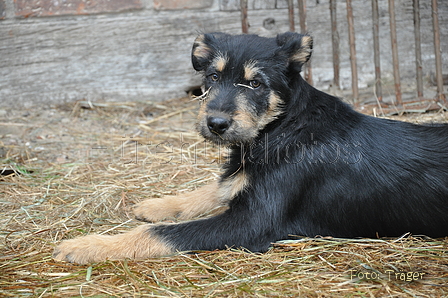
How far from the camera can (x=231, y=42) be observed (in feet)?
14.5

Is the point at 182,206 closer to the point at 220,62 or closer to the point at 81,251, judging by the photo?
the point at 81,251

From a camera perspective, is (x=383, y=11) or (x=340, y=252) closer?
(x=340, y=252)

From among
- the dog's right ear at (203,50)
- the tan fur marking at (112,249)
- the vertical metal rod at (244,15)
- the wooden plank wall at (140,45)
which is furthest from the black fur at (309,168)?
the wooden plank wall at (140,45)

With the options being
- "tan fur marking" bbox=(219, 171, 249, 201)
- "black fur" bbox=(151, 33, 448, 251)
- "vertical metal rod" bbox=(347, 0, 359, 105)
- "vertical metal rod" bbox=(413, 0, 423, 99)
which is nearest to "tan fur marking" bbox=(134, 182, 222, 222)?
"tan fur marking" bbox=(219, 171, 249, 201)

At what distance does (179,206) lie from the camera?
16.2 feet

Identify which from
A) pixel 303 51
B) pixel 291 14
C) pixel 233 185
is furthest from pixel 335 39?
pixel 233 185

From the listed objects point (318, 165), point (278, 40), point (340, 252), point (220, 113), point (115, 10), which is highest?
point (115, 10)

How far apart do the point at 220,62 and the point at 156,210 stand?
176cm

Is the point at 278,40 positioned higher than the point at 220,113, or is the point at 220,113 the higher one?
the point at 278,40

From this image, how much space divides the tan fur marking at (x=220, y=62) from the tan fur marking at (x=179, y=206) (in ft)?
4.39

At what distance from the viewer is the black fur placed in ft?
12.8

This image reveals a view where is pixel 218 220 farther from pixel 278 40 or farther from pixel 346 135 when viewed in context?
pixel 278 40

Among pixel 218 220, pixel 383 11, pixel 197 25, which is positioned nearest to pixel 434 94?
pixel 383 11

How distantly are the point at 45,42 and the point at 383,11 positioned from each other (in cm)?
632
